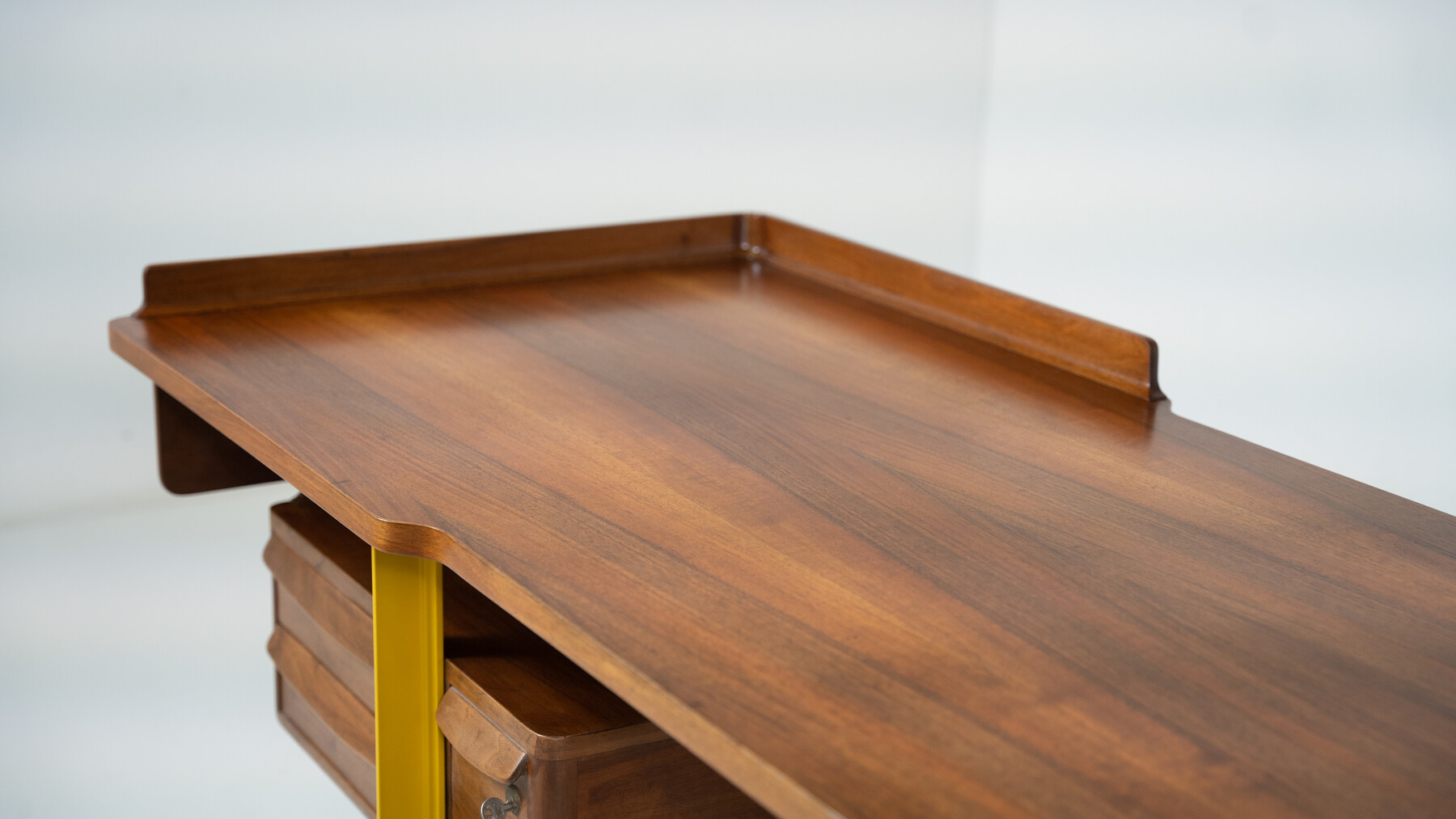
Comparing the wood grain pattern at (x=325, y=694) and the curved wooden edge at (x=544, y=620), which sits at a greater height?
the curved wooden edge at (x=544, y=620)

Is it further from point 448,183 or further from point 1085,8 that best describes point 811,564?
point 1085,8

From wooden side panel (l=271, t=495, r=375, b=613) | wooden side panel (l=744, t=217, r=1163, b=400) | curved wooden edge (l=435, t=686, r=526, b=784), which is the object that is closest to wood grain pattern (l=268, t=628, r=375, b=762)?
wooden side panel (l=271, t=495, r=375, b=613)

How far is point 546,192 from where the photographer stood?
11.4ft

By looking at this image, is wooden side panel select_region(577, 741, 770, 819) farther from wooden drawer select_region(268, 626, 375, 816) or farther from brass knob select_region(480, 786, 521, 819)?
wooden drawer select_region(268, 626, 375, 816)

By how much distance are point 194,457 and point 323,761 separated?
441mm

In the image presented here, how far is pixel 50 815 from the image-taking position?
1889 mm

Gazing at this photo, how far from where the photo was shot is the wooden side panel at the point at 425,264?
1891 mm

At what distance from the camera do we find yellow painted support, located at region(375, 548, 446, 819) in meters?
1.37

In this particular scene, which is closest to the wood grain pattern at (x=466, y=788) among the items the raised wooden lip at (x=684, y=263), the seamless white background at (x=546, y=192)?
the seamless white background at (x=546, y=192)

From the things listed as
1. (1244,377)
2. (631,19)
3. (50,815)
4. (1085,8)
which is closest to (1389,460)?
(1244,377)

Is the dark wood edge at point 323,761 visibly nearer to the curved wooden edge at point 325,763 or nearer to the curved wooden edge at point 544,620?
the curved wooden edge at point 325,763

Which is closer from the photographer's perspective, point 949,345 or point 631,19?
point 949,345

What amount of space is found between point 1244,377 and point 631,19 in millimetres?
1751

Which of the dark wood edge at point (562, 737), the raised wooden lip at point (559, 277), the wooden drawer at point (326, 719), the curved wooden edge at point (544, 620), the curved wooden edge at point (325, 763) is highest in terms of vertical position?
the raised wooden lip at point (559, 277)
